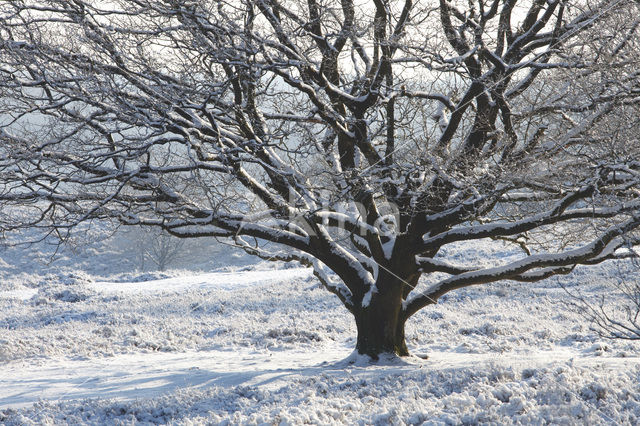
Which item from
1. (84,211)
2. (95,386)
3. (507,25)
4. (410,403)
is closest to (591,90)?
(507,25)

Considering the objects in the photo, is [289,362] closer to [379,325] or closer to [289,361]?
[289,361]

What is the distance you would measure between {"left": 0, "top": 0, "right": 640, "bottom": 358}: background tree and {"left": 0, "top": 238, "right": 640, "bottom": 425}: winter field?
167 centimetres

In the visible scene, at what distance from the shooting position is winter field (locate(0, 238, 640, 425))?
6555 mm

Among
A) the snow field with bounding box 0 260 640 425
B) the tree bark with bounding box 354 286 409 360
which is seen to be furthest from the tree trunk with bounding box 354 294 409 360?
the snow field with bounding box 0 260 640 425

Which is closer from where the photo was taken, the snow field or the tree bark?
the snow field

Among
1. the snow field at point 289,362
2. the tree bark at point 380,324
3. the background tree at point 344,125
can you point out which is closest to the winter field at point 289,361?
the snow field at point 289,362

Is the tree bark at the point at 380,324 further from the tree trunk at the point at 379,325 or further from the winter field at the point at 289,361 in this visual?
the winter field at the point at 289,361

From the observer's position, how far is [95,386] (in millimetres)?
8953

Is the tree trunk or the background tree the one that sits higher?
the background tree

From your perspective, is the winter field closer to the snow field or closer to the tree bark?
the snow field

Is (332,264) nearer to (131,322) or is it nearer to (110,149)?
(110,149)

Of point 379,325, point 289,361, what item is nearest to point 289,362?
point 289,361

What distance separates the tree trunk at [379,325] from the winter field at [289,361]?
1.18 ft

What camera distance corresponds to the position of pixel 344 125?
938 centimetres
